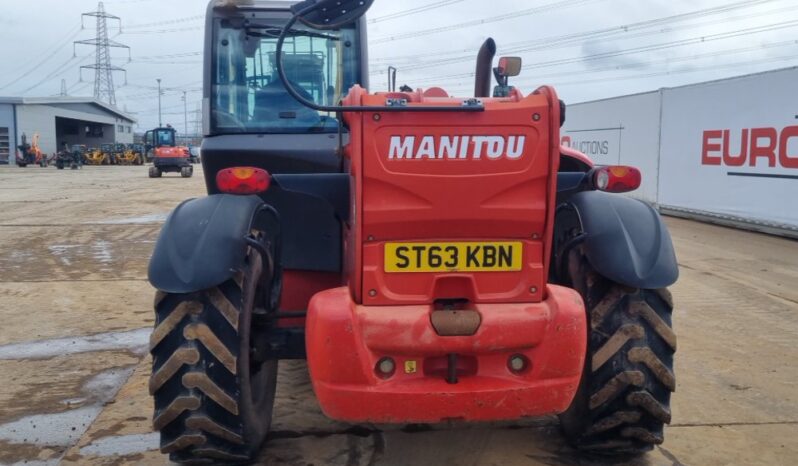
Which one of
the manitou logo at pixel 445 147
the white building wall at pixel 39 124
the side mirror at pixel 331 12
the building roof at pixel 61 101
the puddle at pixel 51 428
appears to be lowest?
the puddle at pixel 51 428

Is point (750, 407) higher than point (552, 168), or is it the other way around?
point (552, 168)

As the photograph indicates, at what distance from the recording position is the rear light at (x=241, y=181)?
3.23m

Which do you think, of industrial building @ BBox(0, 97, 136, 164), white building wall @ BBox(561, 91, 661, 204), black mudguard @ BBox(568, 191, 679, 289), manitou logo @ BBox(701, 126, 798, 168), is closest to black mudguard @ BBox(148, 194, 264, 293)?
black mudguard @ BBox(568, 191, 679, 289)

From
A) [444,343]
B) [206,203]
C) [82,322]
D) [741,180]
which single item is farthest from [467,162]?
[741,180]

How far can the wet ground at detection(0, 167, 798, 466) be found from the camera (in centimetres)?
380

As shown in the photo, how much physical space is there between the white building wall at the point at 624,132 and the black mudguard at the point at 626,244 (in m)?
12.6

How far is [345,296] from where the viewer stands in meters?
3.01

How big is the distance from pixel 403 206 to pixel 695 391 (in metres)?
2.84

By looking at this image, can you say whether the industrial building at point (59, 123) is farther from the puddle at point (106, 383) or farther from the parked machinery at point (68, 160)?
the puddle at point (106, 383)


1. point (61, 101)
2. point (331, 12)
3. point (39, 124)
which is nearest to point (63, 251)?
A: point (331, 12)

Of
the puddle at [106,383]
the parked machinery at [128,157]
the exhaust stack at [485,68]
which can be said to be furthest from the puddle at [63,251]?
the parked machinery at [128,157]

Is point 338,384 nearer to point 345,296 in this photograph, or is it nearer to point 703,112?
point 345,296

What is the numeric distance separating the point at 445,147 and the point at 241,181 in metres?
0.95

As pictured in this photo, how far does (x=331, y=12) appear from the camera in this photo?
2.71 metres
